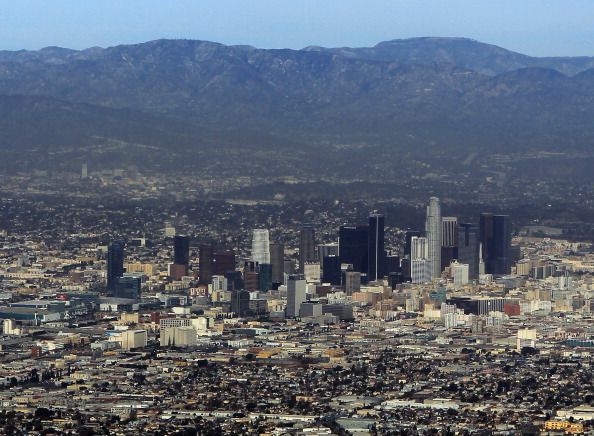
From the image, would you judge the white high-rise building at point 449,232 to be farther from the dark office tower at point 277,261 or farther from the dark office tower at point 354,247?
the dark office tower at point 277,261

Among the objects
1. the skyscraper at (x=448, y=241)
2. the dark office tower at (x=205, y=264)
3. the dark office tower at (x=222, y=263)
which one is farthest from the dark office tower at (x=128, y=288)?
the skyscraper at (x=448, y=241)

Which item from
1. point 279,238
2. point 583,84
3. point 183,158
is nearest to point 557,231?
point 279,238

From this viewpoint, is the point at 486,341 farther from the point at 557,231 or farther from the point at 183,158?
the point at 183,158

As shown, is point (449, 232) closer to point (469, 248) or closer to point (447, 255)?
point (469, 248)

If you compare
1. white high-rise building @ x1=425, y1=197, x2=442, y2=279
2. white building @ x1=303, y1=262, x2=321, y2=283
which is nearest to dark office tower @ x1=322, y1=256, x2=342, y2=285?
white building @ x1=303, y1=262, x2=321, y2=283

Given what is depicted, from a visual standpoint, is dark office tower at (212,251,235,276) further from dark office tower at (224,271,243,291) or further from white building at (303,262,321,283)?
white building at (303,262,321,283)

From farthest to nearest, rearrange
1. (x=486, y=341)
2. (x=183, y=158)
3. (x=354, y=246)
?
(x=183, y=158) → (x=354, y=246) → (x=486, y=341)
